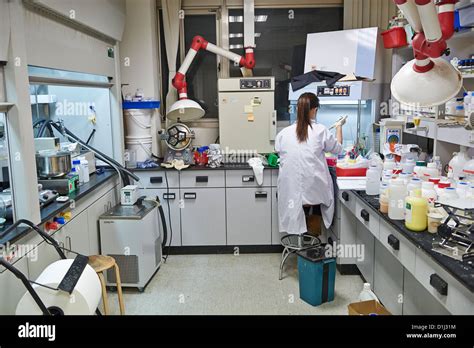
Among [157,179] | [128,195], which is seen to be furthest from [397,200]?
[157,179]

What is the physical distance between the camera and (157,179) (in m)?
3.93

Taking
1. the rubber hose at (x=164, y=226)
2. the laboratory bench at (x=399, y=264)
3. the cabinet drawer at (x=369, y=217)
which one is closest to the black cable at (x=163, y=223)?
the rubber hose at (x=164, y=226)

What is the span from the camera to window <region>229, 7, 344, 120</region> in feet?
14.5

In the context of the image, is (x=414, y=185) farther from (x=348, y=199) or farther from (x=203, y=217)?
(x=203, y=217)

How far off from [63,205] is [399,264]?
2.14m

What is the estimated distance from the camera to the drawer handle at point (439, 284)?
163cm

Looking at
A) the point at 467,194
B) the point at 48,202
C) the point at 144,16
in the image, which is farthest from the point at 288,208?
the point at 144,16

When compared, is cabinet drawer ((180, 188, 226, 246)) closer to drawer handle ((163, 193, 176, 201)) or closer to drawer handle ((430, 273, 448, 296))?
drawer handle ((163, 193, 176, 201))

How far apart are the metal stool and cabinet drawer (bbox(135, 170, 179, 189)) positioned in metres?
1.14

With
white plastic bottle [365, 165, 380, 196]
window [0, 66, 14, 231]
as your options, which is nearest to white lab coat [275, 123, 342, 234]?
white plastic bottle [365, 165, 380, 196]

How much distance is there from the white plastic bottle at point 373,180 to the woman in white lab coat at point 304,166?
23.4 inches

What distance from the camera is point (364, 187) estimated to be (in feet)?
9.94

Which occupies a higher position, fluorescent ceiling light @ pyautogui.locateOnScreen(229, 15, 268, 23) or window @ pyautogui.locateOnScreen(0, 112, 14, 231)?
fluorescent ceiling light @ pyautogui.locateOnScreen(229, 15, 268, 23)
